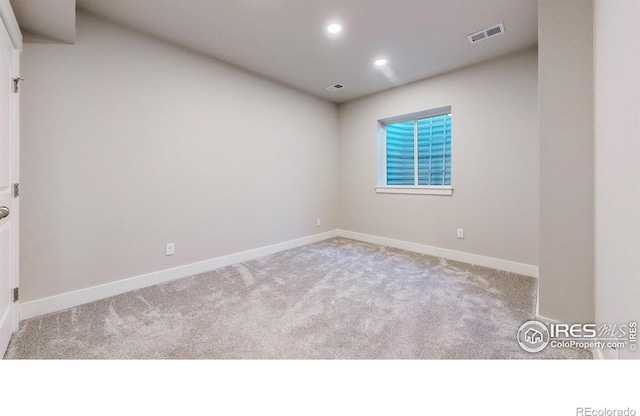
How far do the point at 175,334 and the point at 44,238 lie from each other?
137 centimetres

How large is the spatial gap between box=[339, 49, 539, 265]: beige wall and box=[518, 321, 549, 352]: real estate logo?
1335 millimetres

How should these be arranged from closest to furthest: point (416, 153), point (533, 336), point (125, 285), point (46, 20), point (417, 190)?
point (533, 336) < point (46, 20) < point (125, 285) < point (417, 190) < point (416, 153)

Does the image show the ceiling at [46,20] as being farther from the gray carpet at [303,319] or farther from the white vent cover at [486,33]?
the white vent cover at [486,33]

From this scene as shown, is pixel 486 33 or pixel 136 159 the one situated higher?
pixel 486 33

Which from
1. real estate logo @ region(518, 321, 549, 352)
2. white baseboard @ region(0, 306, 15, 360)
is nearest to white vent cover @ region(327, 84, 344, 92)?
real estate logo @ region(518, 321, 549, 352)

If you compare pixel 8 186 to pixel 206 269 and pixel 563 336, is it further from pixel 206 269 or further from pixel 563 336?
pixel 563 336

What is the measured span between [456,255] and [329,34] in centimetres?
300

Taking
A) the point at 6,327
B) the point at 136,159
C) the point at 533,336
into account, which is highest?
the point at 136,159

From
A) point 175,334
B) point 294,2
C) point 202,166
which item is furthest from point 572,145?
point 202,166

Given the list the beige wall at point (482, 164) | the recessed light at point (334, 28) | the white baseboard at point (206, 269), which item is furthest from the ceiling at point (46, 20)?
the beige wall at point (482, 164)

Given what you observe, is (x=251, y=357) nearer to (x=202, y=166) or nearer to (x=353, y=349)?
(x=353, y=349)

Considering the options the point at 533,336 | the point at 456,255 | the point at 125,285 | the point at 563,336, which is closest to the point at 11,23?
the point at 125,285

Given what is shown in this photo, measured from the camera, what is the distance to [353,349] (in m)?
1.55

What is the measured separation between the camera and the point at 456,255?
340 cm
